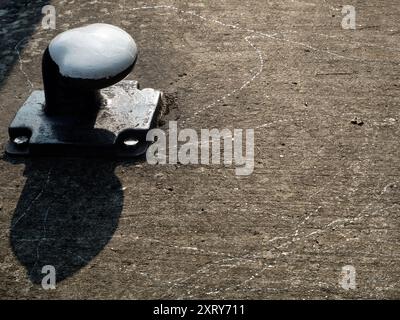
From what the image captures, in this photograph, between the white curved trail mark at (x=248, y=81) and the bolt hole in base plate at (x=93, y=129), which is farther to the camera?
the white curved trail mark at (x=248, y=81)

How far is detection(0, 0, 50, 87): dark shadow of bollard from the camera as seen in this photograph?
13.5 feet

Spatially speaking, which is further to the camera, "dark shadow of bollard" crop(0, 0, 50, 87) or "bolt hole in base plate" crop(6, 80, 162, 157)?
"dark shadow of bollard" crop(0, 0, 50, 87)

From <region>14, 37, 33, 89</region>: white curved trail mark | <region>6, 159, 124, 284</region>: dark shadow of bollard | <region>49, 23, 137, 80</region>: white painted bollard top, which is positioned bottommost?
<region>6, 159, 124, 284</region>: dark shadow of bollard

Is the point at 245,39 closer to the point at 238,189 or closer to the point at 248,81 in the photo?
the point at 248,81

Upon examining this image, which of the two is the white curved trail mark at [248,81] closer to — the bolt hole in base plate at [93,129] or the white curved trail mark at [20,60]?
the bolt hole in base plate at [93,129]

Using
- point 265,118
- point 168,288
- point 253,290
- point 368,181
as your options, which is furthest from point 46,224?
point 368,181

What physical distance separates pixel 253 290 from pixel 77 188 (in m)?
1.06

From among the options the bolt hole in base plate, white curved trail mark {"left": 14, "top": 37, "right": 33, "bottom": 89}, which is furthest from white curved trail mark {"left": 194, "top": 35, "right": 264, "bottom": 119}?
white curved trail mark {"left": 14, "top": 37, "right": 33, "bottom": 89}

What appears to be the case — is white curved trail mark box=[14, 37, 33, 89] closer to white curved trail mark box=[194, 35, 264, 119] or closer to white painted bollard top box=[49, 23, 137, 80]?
white painted bollard top box=[49, 23, 137, 80]

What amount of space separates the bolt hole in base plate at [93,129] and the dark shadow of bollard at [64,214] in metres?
0.07

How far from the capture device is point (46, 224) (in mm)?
2879

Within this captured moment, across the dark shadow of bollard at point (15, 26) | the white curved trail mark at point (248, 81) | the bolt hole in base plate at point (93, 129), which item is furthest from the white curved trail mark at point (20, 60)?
the white curved trail mark at point (248, 81)

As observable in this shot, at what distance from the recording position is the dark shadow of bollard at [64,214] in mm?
2713

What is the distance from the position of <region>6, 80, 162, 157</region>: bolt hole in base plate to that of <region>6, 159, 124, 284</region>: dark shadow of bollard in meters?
0.07
